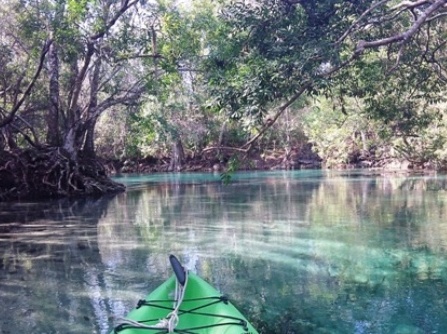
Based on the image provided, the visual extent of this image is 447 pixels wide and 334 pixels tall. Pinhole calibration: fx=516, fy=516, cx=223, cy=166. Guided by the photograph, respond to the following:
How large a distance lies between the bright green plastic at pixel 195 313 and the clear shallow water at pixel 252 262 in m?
0.81

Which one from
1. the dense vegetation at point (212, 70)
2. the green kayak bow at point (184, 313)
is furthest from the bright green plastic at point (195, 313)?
the dense vegetation at point (212, 70)

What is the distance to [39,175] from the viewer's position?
15883 mm

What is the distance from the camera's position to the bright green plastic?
Answer: 3.12 m

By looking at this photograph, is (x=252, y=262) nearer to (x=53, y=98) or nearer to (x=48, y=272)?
(x=48, y=272)

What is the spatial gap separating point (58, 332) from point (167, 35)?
10.0 meters

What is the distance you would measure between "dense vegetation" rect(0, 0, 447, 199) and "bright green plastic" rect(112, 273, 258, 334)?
6.27 ft

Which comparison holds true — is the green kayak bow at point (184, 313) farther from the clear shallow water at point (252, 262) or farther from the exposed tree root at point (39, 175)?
the exposed tree root at point (39, 175)

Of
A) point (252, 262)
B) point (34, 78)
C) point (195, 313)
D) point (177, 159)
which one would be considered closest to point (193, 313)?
point (195, 313)

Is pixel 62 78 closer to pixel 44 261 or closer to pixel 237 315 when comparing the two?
pixel 44 261

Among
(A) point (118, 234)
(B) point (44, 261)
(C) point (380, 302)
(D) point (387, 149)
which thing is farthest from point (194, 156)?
(C) point (380, 302)

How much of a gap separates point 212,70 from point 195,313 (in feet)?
19.0

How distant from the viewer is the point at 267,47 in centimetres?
675

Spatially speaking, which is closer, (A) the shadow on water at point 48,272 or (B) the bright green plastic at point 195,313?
(B) the bright green plastic at point 195,313

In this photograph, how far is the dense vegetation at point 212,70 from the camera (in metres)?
5.44
